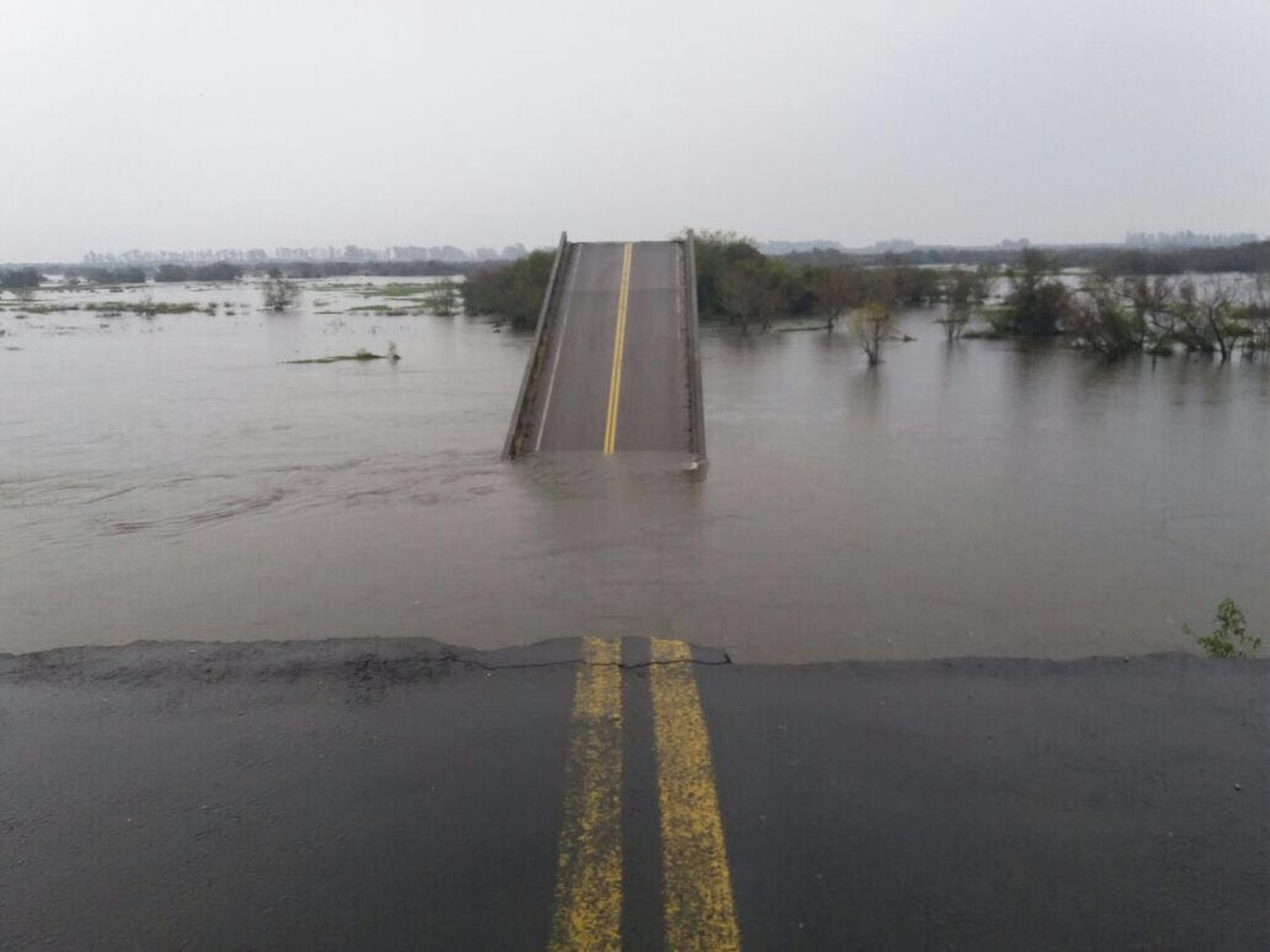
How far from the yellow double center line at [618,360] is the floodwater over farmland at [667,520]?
1425 millimetres

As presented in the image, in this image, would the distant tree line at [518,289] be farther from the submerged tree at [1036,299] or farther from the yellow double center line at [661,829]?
the yellow double center line at [661,829]

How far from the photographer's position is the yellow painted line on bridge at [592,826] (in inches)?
106

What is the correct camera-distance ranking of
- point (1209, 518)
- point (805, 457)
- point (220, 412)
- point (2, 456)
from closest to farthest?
1. point (1209, 518)
2. point (805, 457)
3. point (2, 456)
4. point (220, 412)

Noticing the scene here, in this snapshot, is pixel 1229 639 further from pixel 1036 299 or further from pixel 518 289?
pixel 518 289

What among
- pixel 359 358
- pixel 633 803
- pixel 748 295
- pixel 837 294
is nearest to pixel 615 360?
pixel 633 803

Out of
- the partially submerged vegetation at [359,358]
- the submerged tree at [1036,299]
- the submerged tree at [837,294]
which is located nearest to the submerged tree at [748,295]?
the submerged tree at [837,294]

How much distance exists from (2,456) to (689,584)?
15909 mm

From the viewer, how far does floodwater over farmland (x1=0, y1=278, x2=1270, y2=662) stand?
23.5 ft

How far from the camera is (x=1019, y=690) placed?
430cm

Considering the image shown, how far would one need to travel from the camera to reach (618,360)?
19.7 metres

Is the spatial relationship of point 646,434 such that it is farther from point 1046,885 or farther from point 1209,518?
point 1046,885

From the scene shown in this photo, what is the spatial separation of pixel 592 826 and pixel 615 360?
1696cm

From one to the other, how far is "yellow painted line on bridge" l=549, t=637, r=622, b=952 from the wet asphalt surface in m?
0.05

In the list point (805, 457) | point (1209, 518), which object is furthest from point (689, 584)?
point (805, 457)
